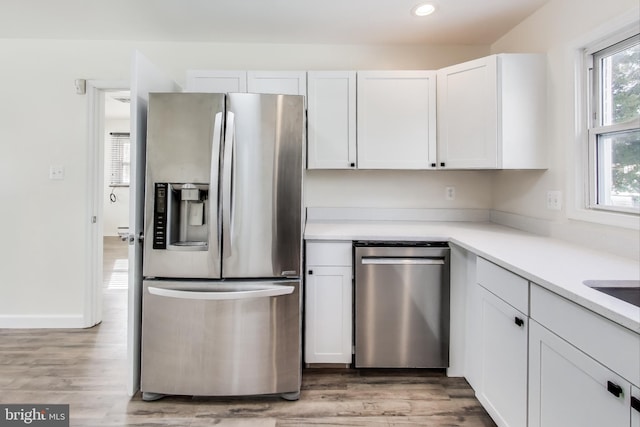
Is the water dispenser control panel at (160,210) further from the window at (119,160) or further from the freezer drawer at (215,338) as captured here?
the window at (119,160)

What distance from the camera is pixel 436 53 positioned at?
2.77 meters

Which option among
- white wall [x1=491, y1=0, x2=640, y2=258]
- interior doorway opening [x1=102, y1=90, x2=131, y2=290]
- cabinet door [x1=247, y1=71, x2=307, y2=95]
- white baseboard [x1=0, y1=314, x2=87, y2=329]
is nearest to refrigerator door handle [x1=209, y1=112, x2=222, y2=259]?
cabinet door [x1=247, y1=71, x2=307, y2=95]

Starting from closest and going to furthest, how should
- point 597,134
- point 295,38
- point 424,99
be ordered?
point 597,134 → point 424,99 → point 295,38

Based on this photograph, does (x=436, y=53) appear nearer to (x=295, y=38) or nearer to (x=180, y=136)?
(x=295, y=38)

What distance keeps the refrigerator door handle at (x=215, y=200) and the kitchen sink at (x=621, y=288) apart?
5.26 feet

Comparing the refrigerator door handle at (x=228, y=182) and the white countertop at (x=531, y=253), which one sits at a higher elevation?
the refrigerator door handle at (x=228, y=182)

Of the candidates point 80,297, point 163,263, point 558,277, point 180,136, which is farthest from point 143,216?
point 558,277

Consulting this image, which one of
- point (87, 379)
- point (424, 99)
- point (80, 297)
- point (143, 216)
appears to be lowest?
point (87, 379)

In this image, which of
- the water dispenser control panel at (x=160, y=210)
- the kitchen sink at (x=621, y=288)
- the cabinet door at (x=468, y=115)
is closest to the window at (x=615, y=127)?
the cabinet door at (x=468, y=115)

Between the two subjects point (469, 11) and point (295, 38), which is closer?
point (469, 11)

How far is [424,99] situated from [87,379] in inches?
114

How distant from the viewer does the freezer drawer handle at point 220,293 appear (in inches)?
70.4

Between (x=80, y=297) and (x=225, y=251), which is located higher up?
(x=225, y=251)

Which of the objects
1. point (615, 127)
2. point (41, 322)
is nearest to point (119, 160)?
point (41, 322)
